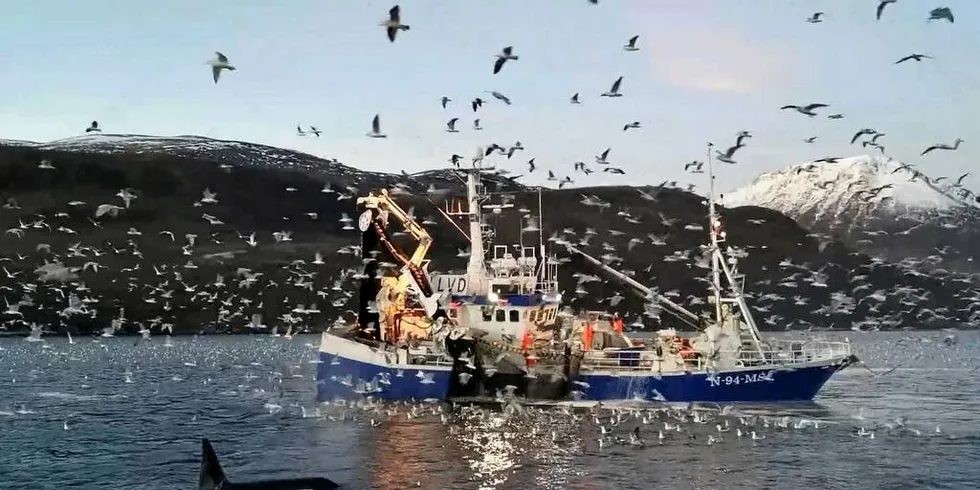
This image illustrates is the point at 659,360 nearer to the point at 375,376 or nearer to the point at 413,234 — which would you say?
the point at 375,376

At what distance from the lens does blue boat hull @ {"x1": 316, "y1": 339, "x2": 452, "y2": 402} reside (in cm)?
4259

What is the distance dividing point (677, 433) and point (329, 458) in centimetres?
1281

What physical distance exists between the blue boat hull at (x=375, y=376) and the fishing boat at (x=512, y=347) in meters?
0.06

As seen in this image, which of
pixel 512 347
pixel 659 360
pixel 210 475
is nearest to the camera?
pixel 210 475

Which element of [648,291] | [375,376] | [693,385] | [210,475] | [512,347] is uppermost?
[648,291]

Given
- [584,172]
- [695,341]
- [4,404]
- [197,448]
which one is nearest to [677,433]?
[695,341]

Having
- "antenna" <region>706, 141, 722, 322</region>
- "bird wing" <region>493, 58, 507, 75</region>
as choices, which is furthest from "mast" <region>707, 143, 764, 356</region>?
"bird wing" <region>493, 58, 507, 75</region>

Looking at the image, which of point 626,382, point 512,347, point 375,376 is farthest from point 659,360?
point 375,376

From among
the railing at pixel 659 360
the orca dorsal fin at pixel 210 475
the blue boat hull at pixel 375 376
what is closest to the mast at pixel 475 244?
the blue boat hull at pixel 375 376

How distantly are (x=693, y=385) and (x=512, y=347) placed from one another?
774cm

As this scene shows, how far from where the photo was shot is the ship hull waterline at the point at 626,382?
41312 millimetres

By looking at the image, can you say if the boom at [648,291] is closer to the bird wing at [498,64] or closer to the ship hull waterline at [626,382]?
the ship hull waterline at [626,382]

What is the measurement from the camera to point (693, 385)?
4134 cm

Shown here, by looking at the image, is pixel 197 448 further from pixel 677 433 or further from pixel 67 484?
→ pixel 677 433
